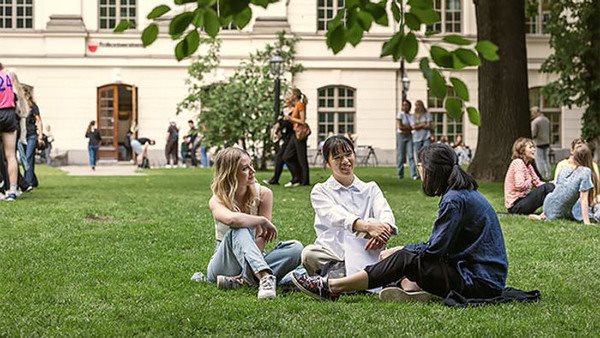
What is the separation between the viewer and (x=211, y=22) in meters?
4.19

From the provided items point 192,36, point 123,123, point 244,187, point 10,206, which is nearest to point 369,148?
point 123,123

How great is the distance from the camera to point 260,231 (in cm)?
770

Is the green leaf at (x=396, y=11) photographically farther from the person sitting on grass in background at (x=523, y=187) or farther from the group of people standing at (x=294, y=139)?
the group of people standing at (x=294, y=139)

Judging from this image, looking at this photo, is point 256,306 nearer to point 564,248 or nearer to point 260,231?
point 260,231

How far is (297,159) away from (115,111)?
72.0 feet

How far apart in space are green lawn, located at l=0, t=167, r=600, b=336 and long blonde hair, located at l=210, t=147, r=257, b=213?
0.57 metres

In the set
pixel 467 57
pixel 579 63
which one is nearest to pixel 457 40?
pixel 467 57

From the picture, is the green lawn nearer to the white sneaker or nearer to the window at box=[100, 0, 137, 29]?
the white sneaker

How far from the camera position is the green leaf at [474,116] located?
4.25 meters

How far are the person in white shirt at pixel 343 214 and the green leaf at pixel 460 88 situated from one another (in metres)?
3.28

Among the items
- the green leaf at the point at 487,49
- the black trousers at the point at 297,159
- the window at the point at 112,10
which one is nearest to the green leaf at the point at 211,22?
the green leaf at the point at 487,49

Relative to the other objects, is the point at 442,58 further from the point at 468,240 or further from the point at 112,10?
the point at 112,10

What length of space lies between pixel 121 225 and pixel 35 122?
22.6ft

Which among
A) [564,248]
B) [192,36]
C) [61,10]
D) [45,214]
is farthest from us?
[61,10]
